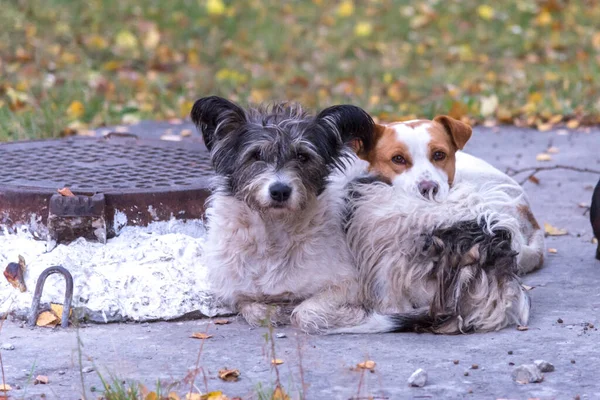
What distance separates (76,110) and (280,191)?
17.0 feet

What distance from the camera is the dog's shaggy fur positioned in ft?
15.0

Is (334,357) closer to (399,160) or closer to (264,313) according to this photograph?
(264,313)

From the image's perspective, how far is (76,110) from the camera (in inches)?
359

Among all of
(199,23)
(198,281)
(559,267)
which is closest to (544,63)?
(199,23)

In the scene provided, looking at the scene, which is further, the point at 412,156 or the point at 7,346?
the point at 412,156

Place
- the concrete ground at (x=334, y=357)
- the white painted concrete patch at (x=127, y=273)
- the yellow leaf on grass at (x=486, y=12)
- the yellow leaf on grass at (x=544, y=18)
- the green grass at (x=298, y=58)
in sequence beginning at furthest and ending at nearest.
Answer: the yellow leaf on grass at (x=486, y=12) → the yellow leaf on grass at (x=544, y=18) → the green grass at (x=298, y=58) → the white painted concrete patch at (x=127, y=273) → the concrete ground at (x=334, y=357)

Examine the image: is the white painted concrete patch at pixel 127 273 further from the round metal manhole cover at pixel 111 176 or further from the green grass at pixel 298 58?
the green grass at pixel 298 58

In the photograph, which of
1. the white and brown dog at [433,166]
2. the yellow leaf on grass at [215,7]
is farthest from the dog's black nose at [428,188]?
the yellow leaf on grass at [215,7]

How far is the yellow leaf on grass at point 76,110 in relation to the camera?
9027mm

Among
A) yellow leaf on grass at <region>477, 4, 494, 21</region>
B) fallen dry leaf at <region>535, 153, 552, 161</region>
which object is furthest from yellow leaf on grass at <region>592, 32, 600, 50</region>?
fallen dry leaf at <region>535, 153, 552, 161</region>

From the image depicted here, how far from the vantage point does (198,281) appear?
490 cm

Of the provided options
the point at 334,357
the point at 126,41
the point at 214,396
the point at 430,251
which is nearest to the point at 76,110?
the point at 126,41

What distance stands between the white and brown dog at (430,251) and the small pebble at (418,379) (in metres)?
0.72

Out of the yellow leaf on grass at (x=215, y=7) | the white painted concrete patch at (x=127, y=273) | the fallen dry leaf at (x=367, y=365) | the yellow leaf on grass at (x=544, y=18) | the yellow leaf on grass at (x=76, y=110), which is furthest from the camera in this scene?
the yellow leaf on grass at (x=544, y=18)
